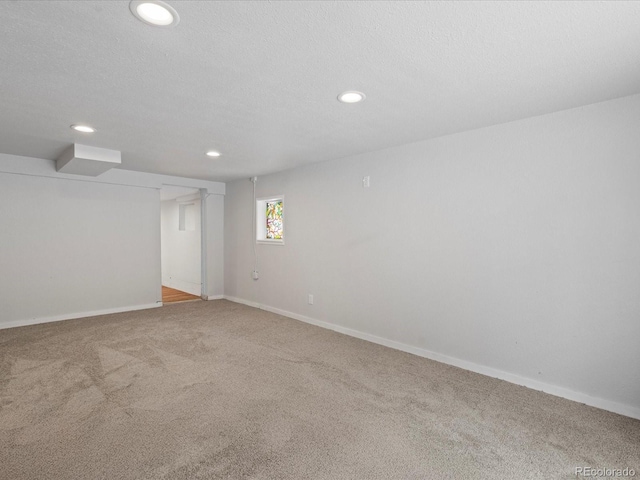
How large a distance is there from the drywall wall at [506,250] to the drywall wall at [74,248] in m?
3.14

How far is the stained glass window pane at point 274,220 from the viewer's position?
5379 millimetres

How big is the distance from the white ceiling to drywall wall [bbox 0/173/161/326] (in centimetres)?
166

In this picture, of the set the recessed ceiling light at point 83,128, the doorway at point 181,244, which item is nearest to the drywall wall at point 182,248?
the doorway at point 181,244

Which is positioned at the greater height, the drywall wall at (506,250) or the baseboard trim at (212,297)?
the drywall wall at (506,250)

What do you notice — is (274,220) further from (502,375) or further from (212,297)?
(502,375)

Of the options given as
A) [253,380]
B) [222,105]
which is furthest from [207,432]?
→ [222,105]

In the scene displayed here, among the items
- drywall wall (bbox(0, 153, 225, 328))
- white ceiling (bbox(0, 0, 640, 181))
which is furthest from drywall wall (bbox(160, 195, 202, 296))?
white ceiling (bbox(0, 0, 640, 181))

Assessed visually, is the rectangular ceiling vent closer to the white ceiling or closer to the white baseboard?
the white ceiling

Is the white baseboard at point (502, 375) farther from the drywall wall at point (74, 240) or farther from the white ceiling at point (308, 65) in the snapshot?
the drywall wall at point (74, 240)

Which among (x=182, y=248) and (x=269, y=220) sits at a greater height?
(x=269, y=220)

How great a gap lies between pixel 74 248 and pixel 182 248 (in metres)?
2.71

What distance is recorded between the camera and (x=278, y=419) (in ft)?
7.33

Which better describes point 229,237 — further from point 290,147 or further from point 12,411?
point 12,411

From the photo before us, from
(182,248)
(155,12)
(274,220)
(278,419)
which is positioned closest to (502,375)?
(278,419)
